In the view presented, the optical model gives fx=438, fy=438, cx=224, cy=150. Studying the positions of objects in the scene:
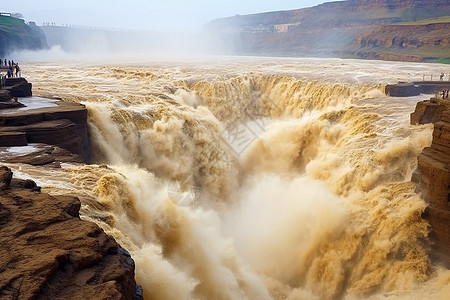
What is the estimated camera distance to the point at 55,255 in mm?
4590

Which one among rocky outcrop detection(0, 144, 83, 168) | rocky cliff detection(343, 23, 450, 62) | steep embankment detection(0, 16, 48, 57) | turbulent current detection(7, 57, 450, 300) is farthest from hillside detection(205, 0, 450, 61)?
Result: rocky outcrop detection(0, 144, 83, 168)

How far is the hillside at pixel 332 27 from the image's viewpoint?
6838cm

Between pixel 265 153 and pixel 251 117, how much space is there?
4.67m

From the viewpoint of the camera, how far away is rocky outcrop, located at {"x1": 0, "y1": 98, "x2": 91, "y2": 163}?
32.7ft

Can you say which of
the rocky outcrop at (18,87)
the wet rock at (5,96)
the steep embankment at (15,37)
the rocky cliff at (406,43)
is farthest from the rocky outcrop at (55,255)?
the steep embankment at (15,37)

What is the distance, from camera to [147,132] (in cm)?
1344

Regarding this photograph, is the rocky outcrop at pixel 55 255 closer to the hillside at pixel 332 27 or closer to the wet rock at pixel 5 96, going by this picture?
the wet rock at pixel 5 96

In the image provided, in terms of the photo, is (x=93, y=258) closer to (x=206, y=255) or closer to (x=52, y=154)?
(x=206, y=255)

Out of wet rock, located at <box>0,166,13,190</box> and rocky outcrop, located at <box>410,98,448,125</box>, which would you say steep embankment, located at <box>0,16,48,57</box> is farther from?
wet rock, located at <box>0,166,13,190</box>

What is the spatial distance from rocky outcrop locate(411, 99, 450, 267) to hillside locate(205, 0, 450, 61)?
51.1 metres

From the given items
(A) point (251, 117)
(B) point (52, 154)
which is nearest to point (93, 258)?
(B) point (52, 154)

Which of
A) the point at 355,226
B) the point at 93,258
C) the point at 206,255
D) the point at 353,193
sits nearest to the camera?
the point at 93,258

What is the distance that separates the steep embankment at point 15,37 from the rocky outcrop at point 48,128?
43.1 meters

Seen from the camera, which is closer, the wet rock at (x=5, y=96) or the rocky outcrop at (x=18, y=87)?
the wet rock at (x=5, y=96)
